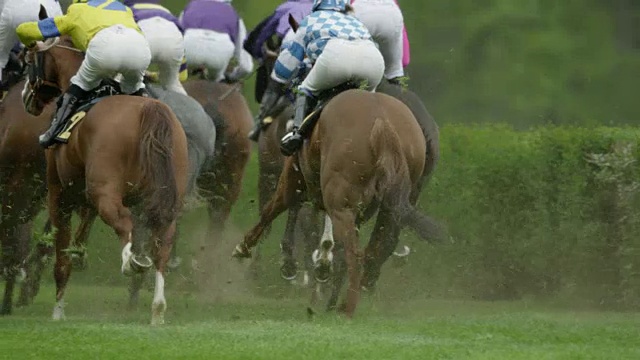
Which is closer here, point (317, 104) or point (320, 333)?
point (320, 333)

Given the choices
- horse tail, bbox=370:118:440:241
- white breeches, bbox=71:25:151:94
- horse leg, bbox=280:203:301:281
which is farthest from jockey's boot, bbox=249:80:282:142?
horse tail, bbox=370:118:440:241

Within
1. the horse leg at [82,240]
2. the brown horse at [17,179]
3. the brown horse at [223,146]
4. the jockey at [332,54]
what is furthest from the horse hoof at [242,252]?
the brown horse at [223,146]

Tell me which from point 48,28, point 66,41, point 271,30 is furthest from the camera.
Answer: point 271,30

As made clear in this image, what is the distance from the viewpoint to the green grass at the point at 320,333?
9.59 m

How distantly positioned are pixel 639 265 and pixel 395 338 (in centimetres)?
433

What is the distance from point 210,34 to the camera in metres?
15.7

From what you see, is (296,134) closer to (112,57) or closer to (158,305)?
(112,57)

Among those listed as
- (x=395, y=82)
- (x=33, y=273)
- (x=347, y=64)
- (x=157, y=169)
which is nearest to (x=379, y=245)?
(x=347, y=64)

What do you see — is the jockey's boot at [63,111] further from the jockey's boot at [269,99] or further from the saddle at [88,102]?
the jockey's boot at [269,99]

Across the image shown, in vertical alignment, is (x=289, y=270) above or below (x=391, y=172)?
below

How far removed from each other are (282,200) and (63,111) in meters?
1.96

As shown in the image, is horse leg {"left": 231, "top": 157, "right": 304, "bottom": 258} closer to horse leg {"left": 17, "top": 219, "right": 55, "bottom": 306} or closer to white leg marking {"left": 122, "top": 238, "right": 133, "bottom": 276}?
horse leg {"left": 17, "top": 219, "right": 55, "bottom": 306}

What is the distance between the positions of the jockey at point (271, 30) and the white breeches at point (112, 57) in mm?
3370

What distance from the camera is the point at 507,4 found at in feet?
81.1
